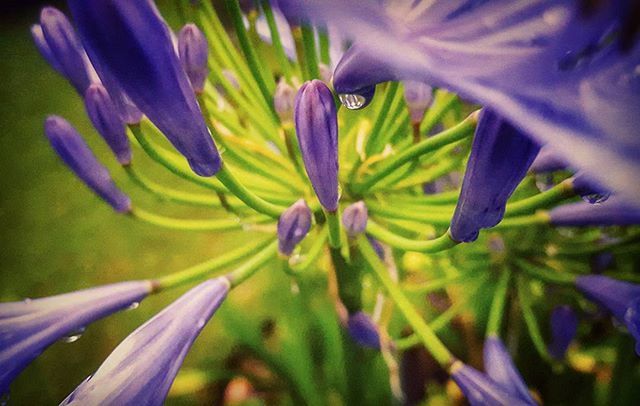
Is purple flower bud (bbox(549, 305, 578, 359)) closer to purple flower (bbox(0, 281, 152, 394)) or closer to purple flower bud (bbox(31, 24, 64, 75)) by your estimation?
purple flower (bbox(0, 281, 152, 394))

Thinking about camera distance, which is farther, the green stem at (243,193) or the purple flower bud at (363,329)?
the purple flower bud at (363,329)

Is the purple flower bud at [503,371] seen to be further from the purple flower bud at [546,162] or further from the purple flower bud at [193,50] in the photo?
the purple flower bud at [193,50]

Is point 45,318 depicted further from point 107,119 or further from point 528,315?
point 528,315

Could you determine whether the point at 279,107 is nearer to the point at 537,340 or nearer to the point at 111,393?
the point at 111,393

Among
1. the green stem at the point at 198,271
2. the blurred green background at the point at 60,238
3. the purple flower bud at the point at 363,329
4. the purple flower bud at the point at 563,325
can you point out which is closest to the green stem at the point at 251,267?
the green stem at the point at 198,271

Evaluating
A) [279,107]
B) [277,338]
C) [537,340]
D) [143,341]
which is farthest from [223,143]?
[277,338]

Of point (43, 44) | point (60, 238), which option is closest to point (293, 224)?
point (43, 44)
